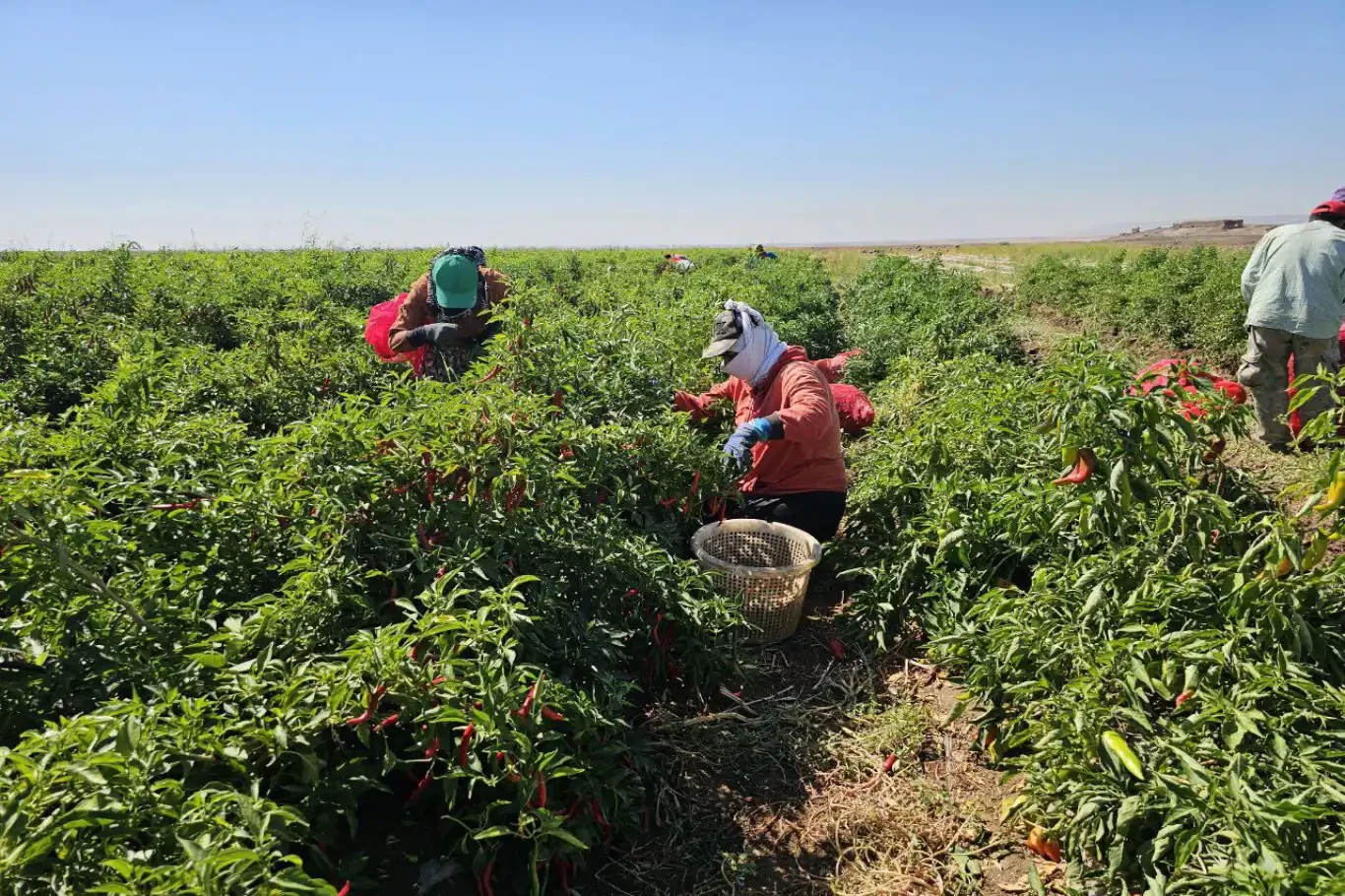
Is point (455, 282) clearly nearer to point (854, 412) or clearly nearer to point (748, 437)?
point (748, 437)

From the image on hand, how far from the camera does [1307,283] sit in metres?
5.53

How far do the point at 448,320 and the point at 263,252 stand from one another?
52.9 ft

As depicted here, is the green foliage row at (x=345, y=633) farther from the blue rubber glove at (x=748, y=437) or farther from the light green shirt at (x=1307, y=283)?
the light green shirt at (x=1307, y=283)

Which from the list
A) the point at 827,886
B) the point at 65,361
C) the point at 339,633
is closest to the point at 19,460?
the point at 339,633

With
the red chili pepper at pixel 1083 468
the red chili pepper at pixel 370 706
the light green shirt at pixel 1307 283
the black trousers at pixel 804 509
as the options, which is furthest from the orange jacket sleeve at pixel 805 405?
the light green shirt at pixel 1307 283

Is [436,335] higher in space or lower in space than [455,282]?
lower

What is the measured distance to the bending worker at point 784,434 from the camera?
4.32 metres

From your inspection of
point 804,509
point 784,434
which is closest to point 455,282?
point 784,434

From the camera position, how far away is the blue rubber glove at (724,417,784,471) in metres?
4.13

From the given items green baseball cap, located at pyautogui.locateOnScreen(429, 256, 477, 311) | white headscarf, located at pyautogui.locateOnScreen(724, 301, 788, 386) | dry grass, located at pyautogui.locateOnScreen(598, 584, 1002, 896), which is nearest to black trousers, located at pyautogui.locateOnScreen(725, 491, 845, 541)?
white headscarf, located at pyautogui.locateOnScreen(724, 301, 788, 386)

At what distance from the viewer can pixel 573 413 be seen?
3.53 m

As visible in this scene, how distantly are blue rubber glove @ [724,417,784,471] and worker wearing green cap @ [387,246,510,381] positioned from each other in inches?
77.8

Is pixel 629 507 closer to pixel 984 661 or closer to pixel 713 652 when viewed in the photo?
pixel 713 652

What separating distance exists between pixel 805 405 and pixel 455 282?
2.56 metres
